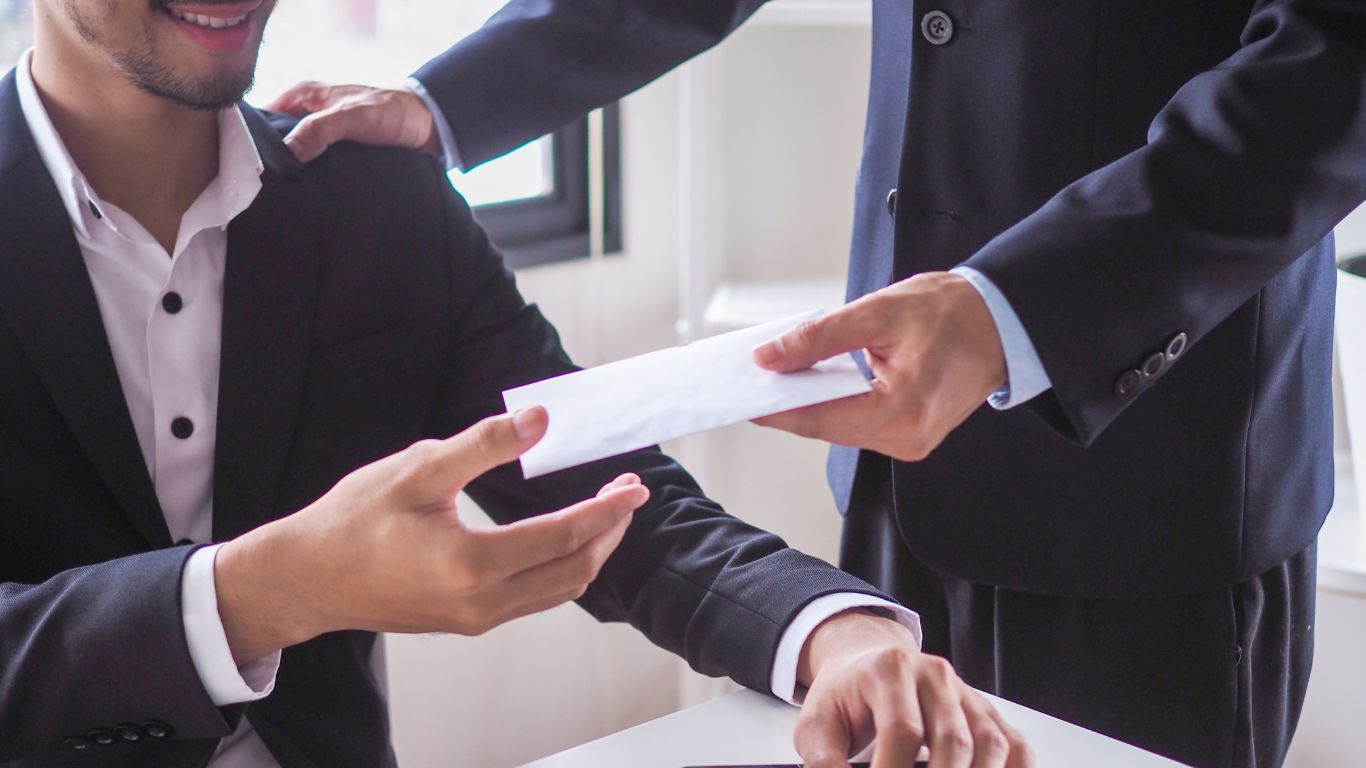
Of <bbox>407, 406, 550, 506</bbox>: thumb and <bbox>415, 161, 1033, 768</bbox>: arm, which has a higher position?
<bbox>407, 406, 550, 506</bbox>: thumb

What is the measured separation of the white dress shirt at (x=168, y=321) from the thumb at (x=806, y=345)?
549mm

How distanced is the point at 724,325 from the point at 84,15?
1.24m

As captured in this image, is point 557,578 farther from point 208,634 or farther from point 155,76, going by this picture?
point 155,76

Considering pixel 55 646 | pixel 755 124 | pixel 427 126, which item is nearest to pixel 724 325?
pixel 755 124

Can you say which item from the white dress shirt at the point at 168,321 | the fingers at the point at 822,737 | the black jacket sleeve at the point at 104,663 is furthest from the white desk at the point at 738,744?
the white dress shirt at the point at 168,321

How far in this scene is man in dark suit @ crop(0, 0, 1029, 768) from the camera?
0.88 m

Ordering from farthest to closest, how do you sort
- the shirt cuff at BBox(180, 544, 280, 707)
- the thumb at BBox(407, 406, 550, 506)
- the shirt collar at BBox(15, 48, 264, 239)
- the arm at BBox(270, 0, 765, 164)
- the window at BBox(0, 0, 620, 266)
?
the window at BBox(0, 0, 620, 266) → the arm at BBox(270, 0, 765, 164) → the shirt collar at BBox(15, 48, 264, 239) → the shirt cuff at BBox(180, 544, 280, 707) → the thumb at BBox(407, 406, 550, 506)

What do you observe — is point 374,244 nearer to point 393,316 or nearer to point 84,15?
point 393,316

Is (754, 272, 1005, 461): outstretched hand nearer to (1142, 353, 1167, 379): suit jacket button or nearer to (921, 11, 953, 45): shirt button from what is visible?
(1142, 353, 1167, 379): suit jacket button

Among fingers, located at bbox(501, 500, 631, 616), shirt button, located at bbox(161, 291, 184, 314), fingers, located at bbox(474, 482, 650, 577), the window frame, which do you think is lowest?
the window frame

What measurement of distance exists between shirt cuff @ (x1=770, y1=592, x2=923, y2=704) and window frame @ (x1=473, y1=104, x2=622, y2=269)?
4.19 feet

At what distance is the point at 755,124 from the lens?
7.73 ft

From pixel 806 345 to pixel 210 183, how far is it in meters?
0.64

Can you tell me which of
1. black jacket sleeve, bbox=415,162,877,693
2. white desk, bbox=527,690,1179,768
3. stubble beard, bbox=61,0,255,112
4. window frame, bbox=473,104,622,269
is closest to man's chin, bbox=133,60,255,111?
stubble beard, bbox=61,0,255,112
